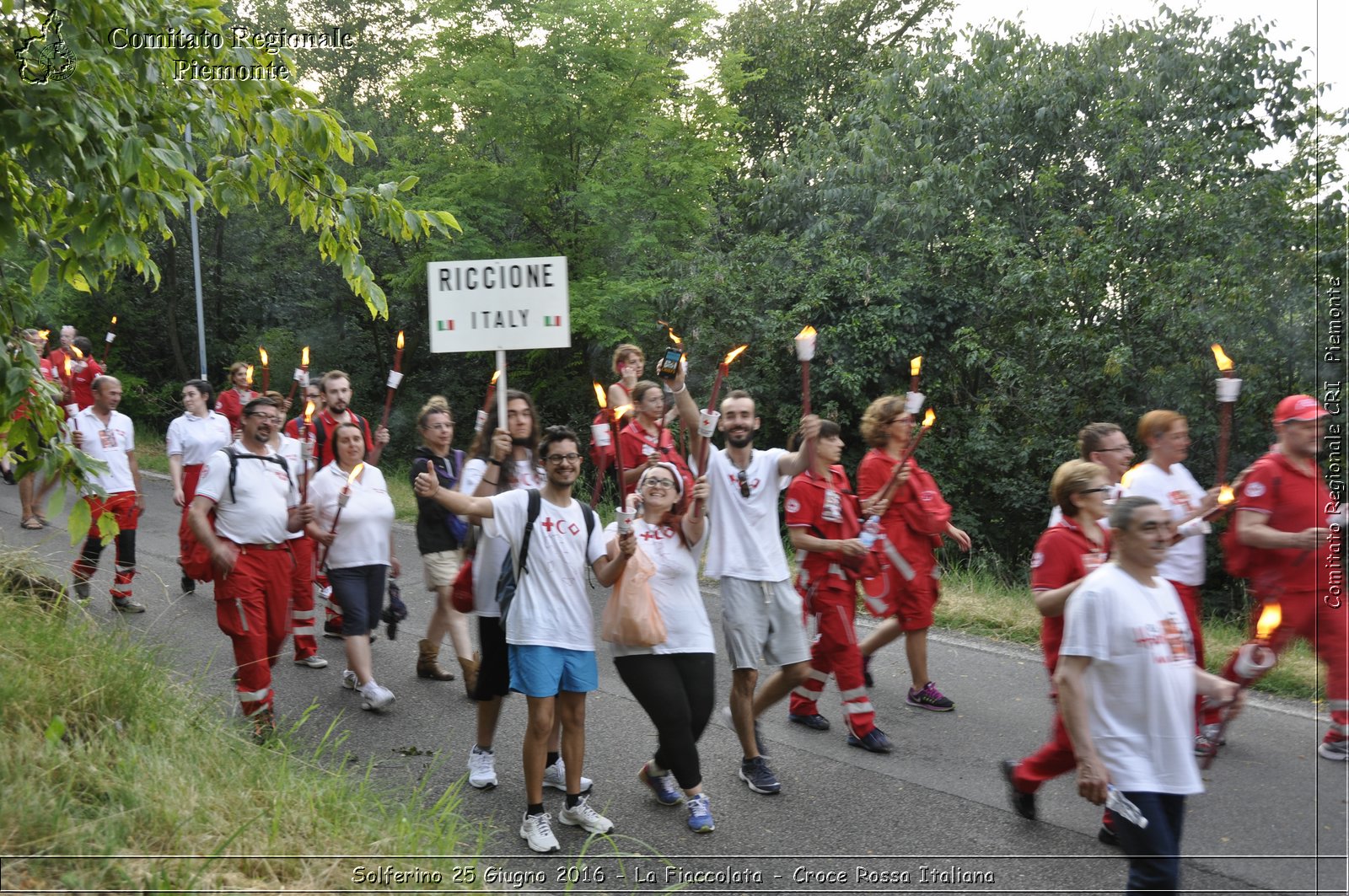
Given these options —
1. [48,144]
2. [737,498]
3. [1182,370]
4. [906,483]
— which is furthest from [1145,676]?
[1182,370]

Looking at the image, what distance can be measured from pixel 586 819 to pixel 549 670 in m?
0.72

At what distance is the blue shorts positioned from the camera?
4723 mm

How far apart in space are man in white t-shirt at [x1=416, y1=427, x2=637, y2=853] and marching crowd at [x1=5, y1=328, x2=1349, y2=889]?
0.5 inches

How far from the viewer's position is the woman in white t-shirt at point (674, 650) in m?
4.85

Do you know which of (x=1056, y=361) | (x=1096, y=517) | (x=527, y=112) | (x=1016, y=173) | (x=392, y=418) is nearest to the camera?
(x=1096, y=517)

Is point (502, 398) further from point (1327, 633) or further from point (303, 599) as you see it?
point (1327, 633)

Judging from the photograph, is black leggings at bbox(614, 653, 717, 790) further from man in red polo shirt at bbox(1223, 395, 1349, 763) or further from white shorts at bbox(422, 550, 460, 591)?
man in red polo shirt at bbox(1223, 395, 1349, 763)

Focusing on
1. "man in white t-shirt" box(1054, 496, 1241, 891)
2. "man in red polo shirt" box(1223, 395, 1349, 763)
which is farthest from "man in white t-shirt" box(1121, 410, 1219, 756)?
"man in white t-shirt" box(1054, 496, 1241, 891)

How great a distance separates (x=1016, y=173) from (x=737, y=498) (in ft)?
34.9

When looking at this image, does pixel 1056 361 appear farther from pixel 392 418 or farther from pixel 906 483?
pixel 392 418

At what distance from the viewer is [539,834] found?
4.74 meters

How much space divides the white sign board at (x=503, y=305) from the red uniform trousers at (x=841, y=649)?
2033 millimetres

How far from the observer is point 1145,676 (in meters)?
3.69

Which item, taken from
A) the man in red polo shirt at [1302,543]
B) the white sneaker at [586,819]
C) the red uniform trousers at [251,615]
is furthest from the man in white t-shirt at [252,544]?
the man in red polo shirt at [1302,543]
